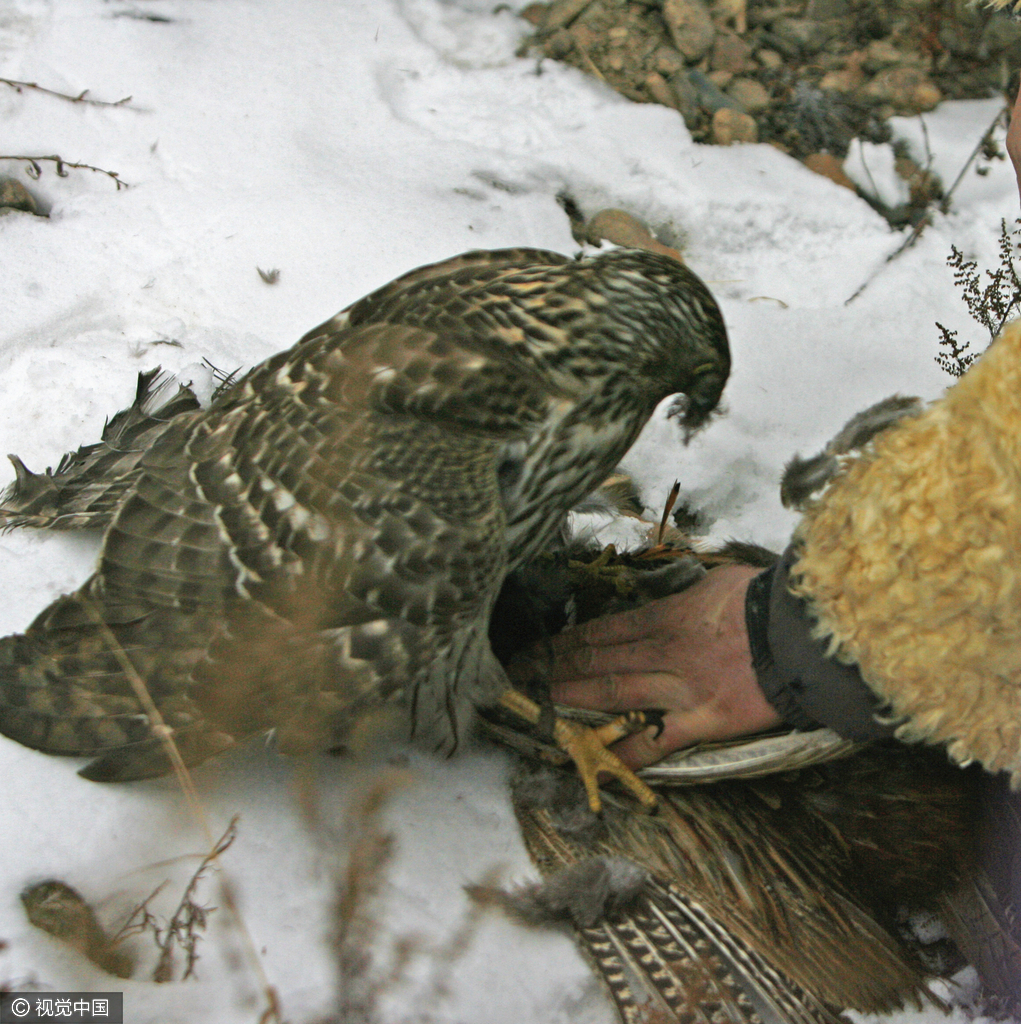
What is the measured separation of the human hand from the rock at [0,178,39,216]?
2.29 metres

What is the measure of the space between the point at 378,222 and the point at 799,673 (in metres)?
2.34

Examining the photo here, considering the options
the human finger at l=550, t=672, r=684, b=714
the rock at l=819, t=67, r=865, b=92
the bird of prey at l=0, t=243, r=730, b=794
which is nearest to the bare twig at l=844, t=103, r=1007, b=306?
the rock at l=819, t=67, r=865, b=92

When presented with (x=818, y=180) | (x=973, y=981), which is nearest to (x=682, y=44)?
(x=818, y=180)

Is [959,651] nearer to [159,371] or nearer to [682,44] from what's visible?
[159,371]

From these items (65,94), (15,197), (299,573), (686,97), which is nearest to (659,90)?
(686,97)

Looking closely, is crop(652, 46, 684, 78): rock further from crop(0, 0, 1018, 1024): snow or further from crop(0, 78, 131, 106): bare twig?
crop(0, 78, 131, 106): bare twig

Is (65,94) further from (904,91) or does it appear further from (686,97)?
(904,91)

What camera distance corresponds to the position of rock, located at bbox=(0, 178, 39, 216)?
3.17 m

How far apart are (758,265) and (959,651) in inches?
92.3

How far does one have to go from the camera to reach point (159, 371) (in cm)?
276

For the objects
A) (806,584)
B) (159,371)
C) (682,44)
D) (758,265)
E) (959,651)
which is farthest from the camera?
(682,44)

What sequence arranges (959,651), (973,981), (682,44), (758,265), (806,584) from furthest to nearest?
1. (682,44)
2. (758,265)
3. (973,981)
4. (806,584)
5. (959,651)

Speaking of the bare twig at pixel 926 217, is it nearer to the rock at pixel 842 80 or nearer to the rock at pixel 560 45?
the rock at pixel 842 80

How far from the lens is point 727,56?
4.01m
